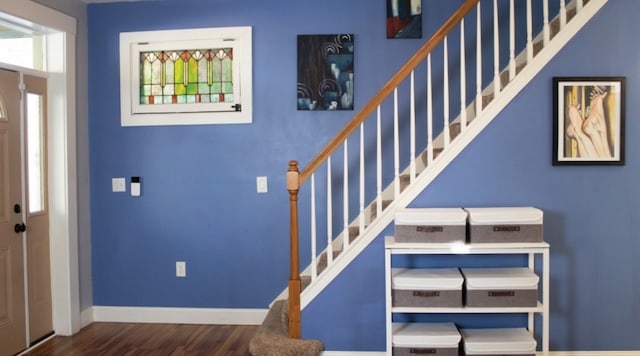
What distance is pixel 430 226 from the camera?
9.11 ft

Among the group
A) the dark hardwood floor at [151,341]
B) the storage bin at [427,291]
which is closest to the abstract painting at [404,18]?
the storage bin at [427,291]

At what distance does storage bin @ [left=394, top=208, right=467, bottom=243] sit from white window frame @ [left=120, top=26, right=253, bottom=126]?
1673 mm

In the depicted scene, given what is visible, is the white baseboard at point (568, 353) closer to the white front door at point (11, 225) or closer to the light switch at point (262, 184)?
the light switch at point (262, 184)

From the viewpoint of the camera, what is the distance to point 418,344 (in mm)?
2793

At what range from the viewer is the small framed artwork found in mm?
2979

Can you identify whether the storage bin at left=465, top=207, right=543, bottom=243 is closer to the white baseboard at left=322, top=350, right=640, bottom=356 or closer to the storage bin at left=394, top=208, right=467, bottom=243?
the storage bin at left=394, top=208, right=467, bottom=243

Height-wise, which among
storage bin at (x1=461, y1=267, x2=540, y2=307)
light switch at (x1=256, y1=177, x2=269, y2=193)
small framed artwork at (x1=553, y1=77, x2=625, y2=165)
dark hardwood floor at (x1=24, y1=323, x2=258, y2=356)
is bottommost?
dark hardwood floor at (x1=24, y1=323, x2=258, y2=356)

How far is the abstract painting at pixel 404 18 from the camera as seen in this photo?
12.3 ft

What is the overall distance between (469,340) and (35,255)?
3091 mm

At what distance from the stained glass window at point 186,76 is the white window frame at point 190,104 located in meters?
0.04

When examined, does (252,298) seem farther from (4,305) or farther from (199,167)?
(4,305)

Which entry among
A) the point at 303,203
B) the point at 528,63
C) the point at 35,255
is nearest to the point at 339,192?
the point at 303,203

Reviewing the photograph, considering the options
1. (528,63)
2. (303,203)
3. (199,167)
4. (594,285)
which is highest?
(528,63)

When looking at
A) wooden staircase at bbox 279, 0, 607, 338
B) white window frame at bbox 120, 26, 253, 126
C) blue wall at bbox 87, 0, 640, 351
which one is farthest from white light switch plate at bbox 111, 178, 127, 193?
wooden staircase at bbox 279, 0, 607, 338
